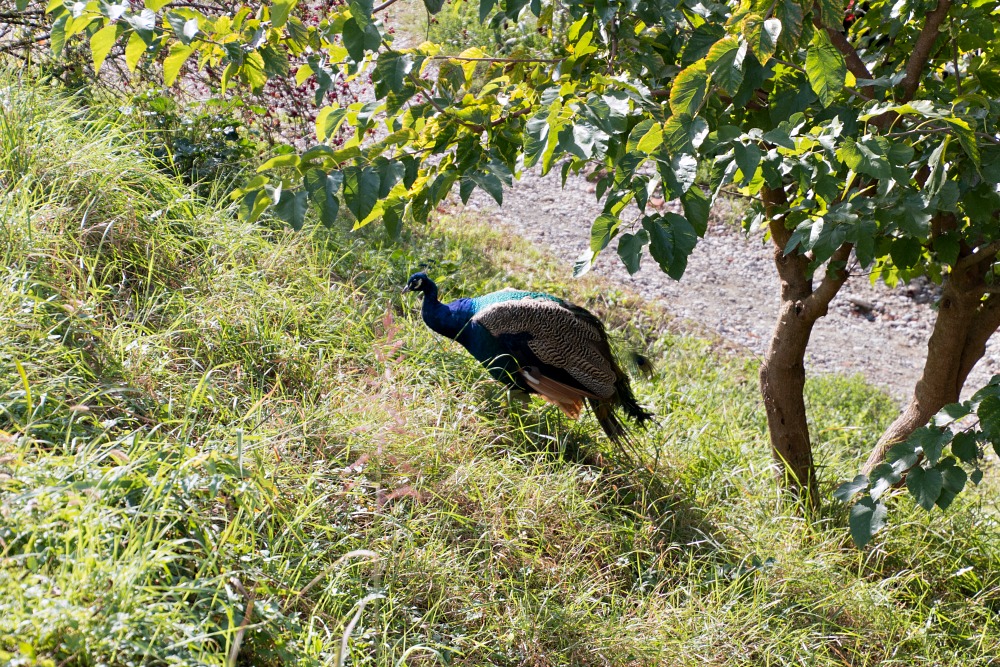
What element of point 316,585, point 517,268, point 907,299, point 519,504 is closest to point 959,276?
point 519,504

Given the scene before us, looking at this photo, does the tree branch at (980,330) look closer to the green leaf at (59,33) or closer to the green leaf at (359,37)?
the green leaf at (359,37)

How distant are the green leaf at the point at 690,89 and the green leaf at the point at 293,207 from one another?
804 millimetres

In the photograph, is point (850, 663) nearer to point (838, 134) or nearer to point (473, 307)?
point (838, 134)

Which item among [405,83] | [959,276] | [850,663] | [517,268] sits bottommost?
[850,663]

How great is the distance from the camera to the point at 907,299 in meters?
8.32

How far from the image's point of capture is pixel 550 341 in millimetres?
4363

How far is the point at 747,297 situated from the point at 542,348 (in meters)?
4.24

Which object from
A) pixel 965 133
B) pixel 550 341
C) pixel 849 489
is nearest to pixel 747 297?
pixel 550 341

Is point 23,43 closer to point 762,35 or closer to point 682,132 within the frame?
point 682,132

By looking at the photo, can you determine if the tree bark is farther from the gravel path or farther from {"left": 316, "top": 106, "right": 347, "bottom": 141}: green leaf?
the gravel path

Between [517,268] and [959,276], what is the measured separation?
359 centimetres

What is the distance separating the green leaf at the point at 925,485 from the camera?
2.32 metres

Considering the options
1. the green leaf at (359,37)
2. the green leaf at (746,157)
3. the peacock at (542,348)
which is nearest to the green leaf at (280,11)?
the green leaf at (359,37)

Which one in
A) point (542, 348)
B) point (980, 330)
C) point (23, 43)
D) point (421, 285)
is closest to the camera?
point (980, 330)
